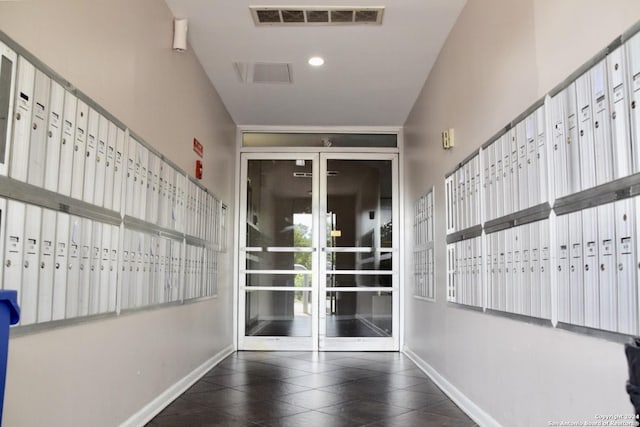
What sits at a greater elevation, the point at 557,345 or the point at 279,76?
the point at 279,76

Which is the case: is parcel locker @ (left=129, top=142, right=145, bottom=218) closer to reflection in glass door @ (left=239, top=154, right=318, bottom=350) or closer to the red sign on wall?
the red sign on wall

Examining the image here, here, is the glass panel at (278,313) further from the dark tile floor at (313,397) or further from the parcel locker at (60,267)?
the parcel locker at (60,267)

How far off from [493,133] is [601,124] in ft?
3.77

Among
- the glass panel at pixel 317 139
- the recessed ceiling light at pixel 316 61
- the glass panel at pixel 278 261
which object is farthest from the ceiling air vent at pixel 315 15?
the glass panel at pixel 278 261

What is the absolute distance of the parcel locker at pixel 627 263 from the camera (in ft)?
5.15

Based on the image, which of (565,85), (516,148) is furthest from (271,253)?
(565,85)

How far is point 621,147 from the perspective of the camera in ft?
5.38

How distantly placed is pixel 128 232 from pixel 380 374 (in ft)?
9.55

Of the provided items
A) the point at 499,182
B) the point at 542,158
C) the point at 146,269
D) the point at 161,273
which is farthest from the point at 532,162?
the point at 161,273

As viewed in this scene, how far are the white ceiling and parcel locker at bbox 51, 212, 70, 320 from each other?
209cm

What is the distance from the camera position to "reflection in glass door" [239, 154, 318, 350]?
6336 mm

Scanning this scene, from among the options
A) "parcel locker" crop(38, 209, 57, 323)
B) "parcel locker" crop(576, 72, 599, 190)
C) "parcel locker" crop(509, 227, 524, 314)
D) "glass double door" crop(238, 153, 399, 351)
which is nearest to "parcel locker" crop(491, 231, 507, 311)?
"parcel locker" crop(509, 227, 524, 314)

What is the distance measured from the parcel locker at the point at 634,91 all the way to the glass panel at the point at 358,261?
16.0 feet

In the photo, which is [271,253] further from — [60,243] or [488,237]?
[60,243]
